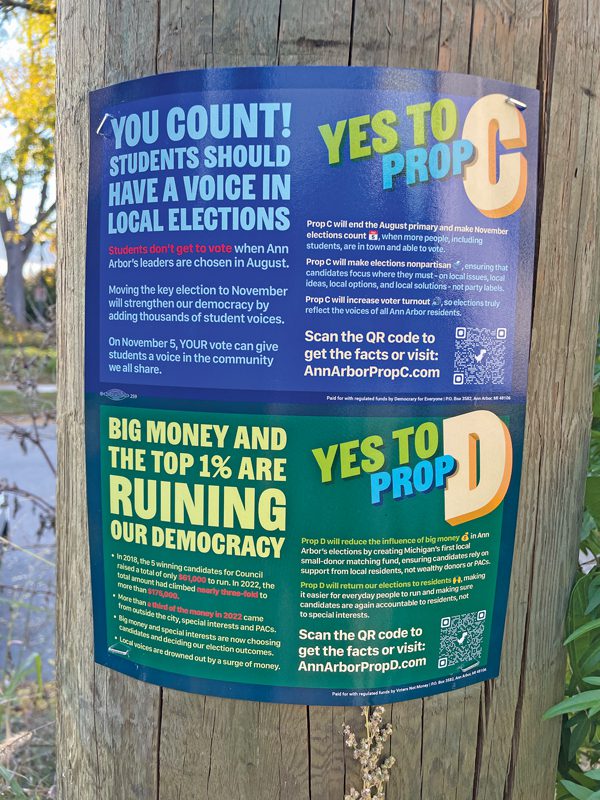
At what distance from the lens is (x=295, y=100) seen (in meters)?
1.49

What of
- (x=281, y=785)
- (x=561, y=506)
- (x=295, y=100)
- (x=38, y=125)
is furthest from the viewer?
(x=38, y=125)

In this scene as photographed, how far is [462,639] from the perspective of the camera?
1659 millimetres

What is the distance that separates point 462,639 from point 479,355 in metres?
0.58

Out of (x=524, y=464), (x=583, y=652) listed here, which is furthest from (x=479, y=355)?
(x=583, y=652)

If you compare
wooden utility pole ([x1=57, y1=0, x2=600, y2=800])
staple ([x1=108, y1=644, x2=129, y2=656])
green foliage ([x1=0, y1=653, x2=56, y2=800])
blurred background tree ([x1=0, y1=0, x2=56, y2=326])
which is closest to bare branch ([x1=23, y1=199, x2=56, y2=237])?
blurred background tree ([x1=0, y1=0, x2=56, y2=326])

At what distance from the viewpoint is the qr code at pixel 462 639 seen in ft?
5.39

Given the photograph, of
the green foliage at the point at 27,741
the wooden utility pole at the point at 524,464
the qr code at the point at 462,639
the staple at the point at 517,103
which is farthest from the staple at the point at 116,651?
the staple at the point at 517,103

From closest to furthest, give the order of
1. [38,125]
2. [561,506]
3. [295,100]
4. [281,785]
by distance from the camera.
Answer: [295,100] → [281,785] → [561,506] → [38,125]

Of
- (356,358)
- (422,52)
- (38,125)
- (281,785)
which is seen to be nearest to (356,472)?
(356,358)

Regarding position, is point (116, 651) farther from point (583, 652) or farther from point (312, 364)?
point (583, 652)

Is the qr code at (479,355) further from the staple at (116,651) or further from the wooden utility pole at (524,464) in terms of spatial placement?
the staple at (116,651)

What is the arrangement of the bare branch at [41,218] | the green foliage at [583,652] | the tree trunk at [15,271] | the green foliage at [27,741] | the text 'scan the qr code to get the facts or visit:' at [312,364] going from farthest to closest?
the tree trunk at [15,271] → the bare branch at [41,218] → the green foliage at [27,741] → the green foliage at [583,652] → the text 'scan the qr code to get the facts or visit:' at [312,364]

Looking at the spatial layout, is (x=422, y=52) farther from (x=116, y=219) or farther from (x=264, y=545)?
(x=264, y=545)

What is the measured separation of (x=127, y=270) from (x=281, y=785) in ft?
3.50
